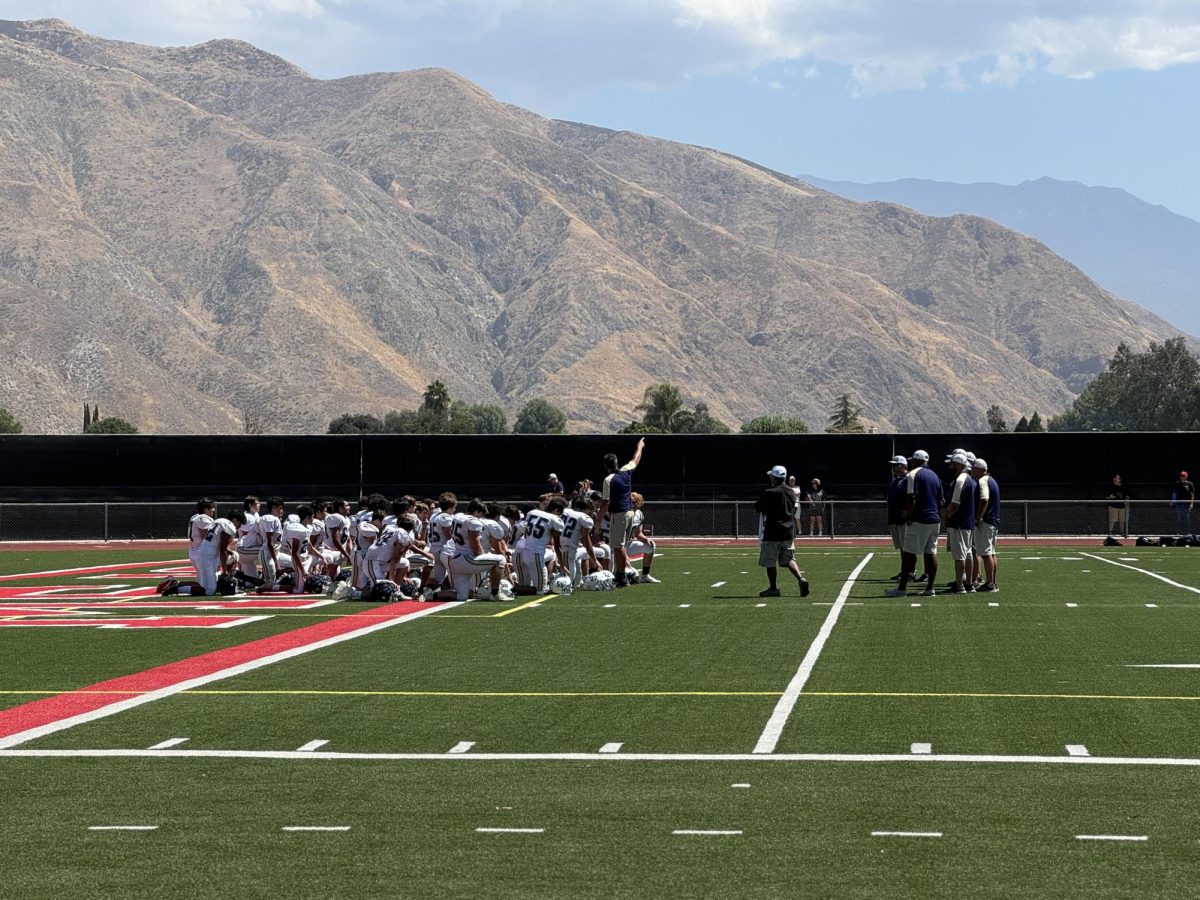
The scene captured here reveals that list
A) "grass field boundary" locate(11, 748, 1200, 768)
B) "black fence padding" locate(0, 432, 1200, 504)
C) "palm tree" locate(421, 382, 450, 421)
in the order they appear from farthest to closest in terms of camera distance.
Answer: "palm tree" locate(421, 382, 450, 421) → "black fence padding" locate(0, 432, 1200, 504) → "grass field boundary" locate(11, 748, 1200, 768)

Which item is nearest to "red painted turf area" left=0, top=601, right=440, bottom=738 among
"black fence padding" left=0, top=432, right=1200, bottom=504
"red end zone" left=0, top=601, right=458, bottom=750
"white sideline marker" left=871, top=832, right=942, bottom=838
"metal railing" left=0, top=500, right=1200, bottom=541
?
"red end zone" left=0, top=601, right=458, bottom=750

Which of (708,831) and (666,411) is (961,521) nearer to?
(708,831)

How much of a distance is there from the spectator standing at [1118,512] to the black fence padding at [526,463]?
5060 mm

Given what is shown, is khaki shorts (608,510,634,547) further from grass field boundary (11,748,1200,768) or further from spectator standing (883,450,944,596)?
grass field boundary (11,748,1200,768)

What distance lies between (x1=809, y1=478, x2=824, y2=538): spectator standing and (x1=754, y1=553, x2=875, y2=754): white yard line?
2063 centimetres

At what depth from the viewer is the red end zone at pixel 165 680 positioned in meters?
11.9

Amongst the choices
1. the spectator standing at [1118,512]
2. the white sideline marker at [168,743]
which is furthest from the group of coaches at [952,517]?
the spectator standing at [1118,512]

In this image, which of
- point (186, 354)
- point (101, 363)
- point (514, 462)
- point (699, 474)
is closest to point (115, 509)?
point (514, 462)

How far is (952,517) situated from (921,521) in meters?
0.40

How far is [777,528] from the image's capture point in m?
22.2

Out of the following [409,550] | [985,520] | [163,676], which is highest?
[985,520]

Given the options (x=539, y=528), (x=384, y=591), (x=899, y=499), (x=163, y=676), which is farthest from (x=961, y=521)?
(x=163, y=676)

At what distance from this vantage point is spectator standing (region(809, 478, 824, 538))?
1656 inches

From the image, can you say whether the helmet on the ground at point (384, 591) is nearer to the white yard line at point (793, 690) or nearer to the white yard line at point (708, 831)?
the white yard line at point (793, 690)
